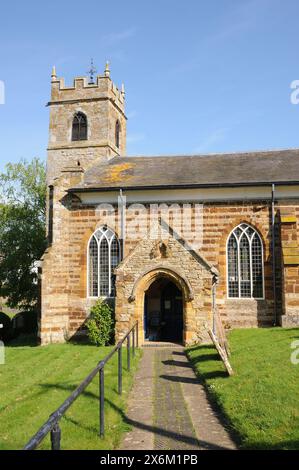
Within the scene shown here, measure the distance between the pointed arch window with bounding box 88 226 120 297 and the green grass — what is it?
642 centimetres

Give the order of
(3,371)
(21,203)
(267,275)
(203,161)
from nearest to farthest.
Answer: (3,371) < (267,275) < (203,161) < (21,203)

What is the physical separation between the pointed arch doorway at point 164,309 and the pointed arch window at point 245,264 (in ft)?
9.47

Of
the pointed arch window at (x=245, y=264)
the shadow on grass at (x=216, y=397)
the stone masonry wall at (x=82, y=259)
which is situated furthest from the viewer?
the pointed arch window at (x=245, y=264)

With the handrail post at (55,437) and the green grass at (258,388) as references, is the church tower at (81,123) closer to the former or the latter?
the green grass at (258,388)

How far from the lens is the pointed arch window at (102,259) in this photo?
21.7m

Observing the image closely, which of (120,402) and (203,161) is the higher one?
(203,161)

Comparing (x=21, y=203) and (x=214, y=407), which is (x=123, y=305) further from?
(x=21, y=203)

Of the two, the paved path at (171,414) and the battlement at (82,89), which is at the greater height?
the battlement at (82,89)

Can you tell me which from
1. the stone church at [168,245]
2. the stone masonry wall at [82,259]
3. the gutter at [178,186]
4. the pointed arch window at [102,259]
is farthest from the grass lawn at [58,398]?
the gutter at [178,186]

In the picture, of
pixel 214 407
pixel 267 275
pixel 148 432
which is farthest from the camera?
pixel 267 275

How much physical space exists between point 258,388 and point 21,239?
23832 millimetres

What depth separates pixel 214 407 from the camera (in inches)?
383
